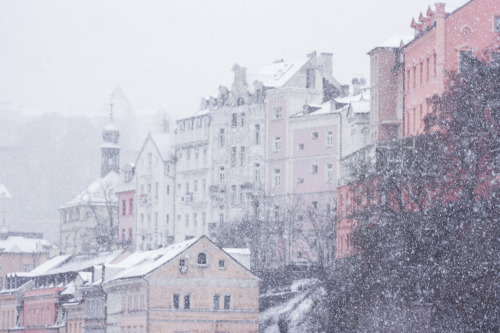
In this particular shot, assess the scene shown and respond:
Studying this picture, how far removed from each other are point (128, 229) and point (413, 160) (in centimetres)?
5851

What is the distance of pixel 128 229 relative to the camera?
112m

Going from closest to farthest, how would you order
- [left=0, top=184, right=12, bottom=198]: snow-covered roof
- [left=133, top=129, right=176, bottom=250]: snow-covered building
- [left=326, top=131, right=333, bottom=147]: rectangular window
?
1. [left=326, top=131, right=333, bottom=147]: rectangular window
2. [left=133, top=129, right=176, bottom=250]: snow-covered building
3. [left=0, top=184, right=12, bottom=198]: snow-covered roof

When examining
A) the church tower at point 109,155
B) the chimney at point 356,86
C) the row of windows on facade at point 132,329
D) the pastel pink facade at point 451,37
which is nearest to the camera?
the pastel pink facade at point 451,37

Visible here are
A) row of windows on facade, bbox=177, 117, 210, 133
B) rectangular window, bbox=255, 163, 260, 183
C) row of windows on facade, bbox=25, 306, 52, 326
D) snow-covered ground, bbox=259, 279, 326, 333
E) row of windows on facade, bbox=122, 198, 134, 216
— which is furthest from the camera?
row of windows on facade, bbox=122, 198, 134, 216

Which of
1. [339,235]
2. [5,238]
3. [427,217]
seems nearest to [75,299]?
[339,235]

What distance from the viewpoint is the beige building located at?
252ft

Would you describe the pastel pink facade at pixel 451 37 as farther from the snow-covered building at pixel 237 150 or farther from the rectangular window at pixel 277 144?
the snow-covered building at pixel 237 150

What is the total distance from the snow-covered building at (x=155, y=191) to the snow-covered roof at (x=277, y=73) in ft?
38.2

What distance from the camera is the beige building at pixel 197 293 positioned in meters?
76.9

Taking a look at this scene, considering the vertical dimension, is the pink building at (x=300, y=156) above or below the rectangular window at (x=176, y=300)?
above

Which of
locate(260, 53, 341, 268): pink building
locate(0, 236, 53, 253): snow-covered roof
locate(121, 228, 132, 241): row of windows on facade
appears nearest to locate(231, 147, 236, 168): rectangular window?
locate(260, 53, 341, 268): pink building

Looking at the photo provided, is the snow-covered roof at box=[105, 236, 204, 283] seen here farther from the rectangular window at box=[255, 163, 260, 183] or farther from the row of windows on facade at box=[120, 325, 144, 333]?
the rectangular window at box=[255, 163, 260, 183]

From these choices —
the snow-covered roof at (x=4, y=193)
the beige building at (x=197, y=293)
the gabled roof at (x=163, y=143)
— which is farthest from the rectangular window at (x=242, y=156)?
the snow-covered roof at (x=4, y=193)

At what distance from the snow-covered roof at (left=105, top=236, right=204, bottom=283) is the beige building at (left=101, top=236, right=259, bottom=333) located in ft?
0.65
